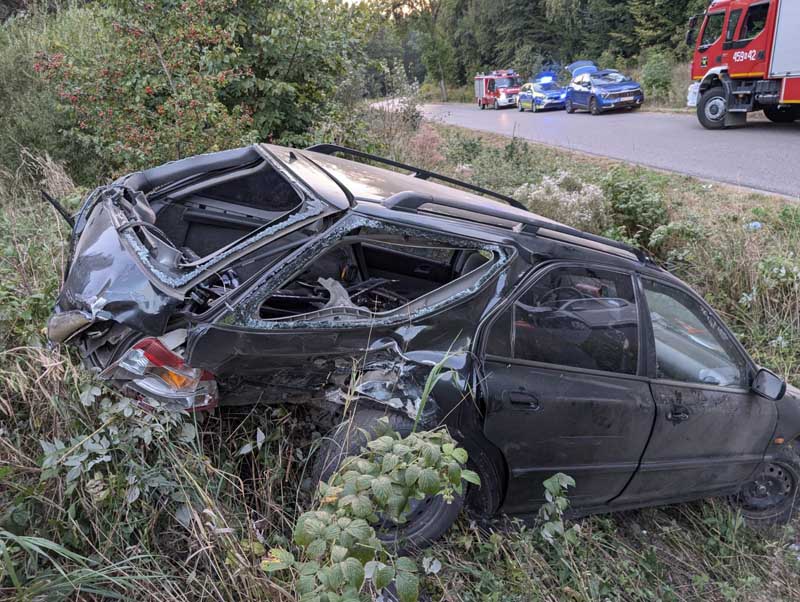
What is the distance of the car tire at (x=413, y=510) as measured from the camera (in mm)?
2623

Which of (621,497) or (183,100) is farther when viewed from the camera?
(183,100)

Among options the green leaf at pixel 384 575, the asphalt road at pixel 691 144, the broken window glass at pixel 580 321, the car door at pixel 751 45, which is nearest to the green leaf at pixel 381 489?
the green leaf at pixel 384 575

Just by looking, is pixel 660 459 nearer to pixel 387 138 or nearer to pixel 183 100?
pixel 183 100

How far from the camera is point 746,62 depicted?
1323 cm

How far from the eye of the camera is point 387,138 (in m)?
9.59

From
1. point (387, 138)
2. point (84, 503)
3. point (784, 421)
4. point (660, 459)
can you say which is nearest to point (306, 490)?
point (84, 503)

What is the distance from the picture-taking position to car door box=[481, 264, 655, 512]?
2693 millimetres

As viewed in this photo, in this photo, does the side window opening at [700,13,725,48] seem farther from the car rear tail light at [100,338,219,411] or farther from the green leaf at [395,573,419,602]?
the green leaf at [395,573,419,602]

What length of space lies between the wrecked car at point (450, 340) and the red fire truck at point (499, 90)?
92.9 feet

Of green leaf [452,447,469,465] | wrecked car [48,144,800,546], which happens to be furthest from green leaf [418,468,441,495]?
wrecked car [48,144,800,546]

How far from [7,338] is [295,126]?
4.53 meters

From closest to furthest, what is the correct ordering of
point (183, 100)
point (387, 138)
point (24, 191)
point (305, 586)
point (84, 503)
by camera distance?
point (305, 586) < point (84, 503) < point (183, 100) < point (24, 191) < point (387, 138)

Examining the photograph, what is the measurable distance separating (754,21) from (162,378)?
1564 cm

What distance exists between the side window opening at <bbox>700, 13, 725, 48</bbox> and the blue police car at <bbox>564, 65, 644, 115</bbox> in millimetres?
5272
